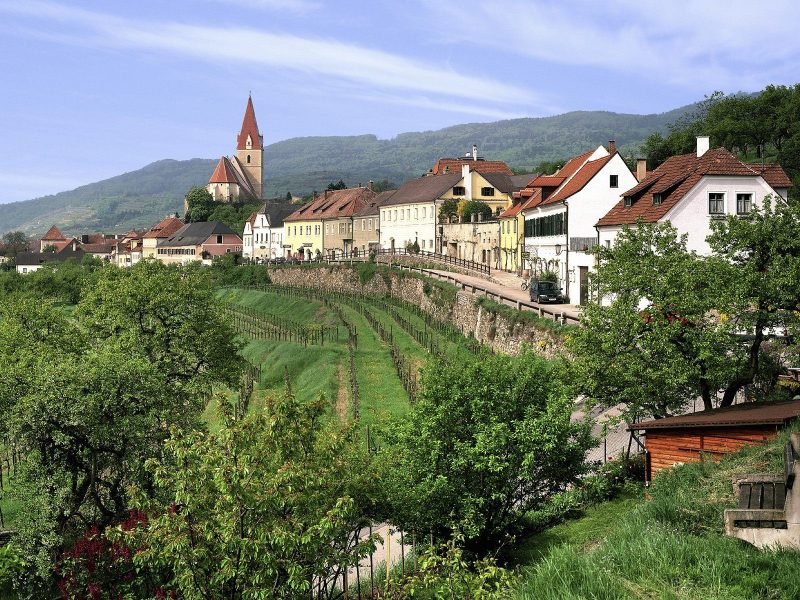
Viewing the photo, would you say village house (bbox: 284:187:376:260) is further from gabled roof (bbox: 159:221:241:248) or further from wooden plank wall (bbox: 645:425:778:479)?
wooden plank wall (bbox: 645:425:778:479)

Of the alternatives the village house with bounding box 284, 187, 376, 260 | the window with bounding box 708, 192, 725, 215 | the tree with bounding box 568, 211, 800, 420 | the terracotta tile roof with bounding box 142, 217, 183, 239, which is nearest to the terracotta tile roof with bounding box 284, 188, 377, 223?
the village house with bounding box 284, 187, 376, 260

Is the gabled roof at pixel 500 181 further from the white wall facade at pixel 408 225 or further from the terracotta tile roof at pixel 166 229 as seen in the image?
the terracotta tile roof at pixel 166 229

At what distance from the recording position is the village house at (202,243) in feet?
495

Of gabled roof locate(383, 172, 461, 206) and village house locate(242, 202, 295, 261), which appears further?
village house locate(242, 202, 295, 261)

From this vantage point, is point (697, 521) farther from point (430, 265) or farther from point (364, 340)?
point (430, 265)

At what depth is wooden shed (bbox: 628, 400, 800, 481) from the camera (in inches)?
890

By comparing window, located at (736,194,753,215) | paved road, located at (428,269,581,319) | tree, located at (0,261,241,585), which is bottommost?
tree, located at (0,261,241,585)

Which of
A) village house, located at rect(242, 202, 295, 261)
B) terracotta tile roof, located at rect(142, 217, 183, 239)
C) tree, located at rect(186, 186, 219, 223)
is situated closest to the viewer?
village house, located at rect(242, 202, 295, 261)

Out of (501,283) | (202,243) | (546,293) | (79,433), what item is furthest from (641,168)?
(202,243)

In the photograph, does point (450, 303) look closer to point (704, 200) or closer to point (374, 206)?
point (704, 200)

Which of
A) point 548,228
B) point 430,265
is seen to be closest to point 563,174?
point 548,228

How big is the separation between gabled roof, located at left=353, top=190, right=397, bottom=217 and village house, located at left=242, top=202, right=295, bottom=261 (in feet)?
75.3

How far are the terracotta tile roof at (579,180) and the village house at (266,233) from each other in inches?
3122

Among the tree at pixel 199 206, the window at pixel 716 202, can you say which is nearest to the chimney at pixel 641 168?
the window at pixel 716 202
